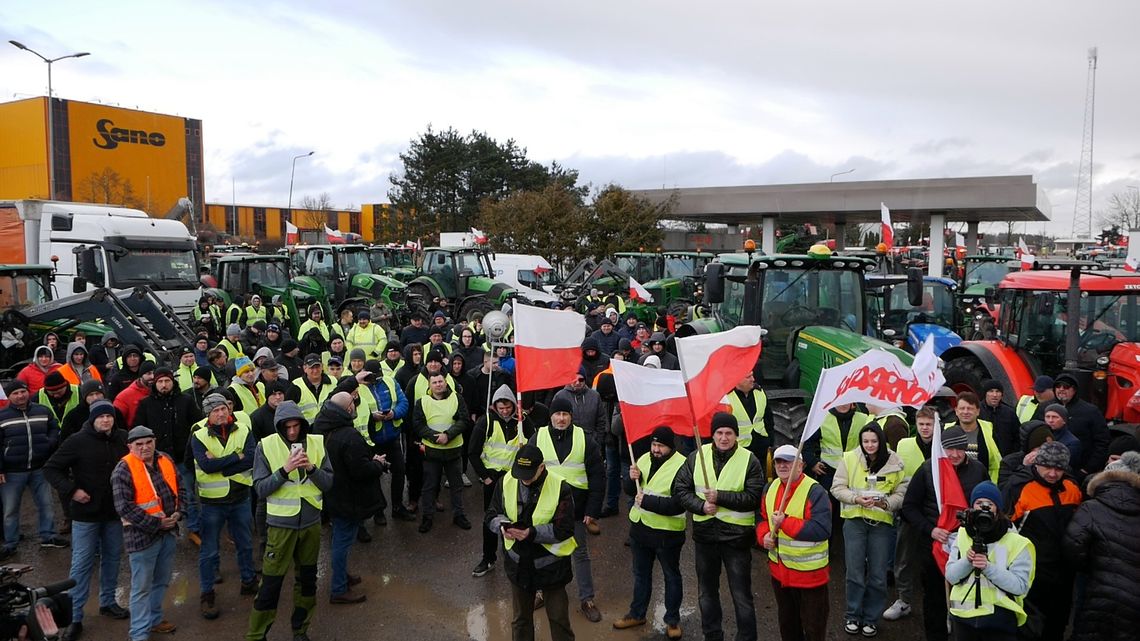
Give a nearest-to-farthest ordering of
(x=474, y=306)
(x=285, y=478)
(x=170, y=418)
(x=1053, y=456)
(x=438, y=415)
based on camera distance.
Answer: (x=1053, y=456) < (x=285, y=478) < (x=170, y=418) < (x=438, y=415) < (x=474, y=306)

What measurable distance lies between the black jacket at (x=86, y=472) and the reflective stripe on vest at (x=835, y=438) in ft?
17.6

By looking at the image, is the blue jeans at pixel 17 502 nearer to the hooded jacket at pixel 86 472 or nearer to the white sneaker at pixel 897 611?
the hooded jacket at pixel 86 472

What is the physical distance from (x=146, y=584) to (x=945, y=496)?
5.30 meters

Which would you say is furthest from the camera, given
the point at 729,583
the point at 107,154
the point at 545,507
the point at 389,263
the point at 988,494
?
Answer: the point at 107,154

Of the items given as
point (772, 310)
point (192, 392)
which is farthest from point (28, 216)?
point (772, 310)

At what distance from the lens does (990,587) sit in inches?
164

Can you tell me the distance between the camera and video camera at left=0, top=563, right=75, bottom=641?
135 inches

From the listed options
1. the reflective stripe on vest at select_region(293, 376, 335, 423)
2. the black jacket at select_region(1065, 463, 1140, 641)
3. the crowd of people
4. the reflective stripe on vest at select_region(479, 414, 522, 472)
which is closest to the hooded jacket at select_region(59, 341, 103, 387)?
the crowd of people

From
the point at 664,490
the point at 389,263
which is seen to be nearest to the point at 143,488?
the point at 664,490

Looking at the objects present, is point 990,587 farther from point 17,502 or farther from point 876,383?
point 17,502

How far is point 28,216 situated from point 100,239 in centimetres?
219

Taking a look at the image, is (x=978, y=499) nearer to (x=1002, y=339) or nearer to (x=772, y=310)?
(x=772, y=310)

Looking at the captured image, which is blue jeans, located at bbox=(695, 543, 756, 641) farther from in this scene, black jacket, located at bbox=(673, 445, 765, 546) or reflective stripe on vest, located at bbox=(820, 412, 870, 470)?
reflective stripe on vest, located at bbox=(820, 412, 870, 470)

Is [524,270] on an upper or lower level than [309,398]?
upper
